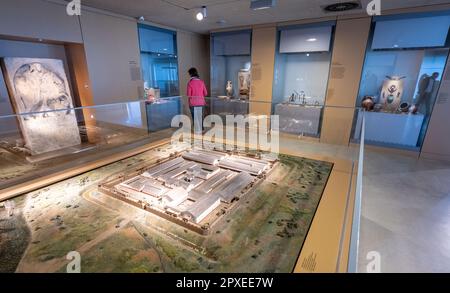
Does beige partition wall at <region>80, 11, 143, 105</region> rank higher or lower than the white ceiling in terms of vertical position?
lower

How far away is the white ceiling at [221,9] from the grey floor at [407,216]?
273 centimetres

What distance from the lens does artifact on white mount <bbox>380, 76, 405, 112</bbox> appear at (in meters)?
4.36

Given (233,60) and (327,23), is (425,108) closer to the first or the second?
(327,23)

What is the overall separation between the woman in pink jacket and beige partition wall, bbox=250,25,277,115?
179 centimetres

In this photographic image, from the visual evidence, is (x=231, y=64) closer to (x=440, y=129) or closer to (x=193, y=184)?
(x=440, y=129)

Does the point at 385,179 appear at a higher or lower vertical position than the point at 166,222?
lower

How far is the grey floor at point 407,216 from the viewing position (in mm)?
1979

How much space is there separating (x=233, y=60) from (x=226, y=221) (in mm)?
5561

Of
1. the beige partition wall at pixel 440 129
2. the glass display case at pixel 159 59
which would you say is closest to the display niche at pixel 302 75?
the beige partition wall at pixel 440 129

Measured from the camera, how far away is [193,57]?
627 centimetres

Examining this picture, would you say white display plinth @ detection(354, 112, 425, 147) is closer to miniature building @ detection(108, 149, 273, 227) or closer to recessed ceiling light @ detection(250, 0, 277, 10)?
recessed ceiling light @ detection(250, 0, 277, 10)

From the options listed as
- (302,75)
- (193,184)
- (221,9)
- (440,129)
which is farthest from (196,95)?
(440,129)

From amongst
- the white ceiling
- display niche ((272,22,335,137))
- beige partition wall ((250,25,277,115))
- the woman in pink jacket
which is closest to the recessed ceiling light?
the white ceiling

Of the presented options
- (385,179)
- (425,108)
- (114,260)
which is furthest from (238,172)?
(425,108)
